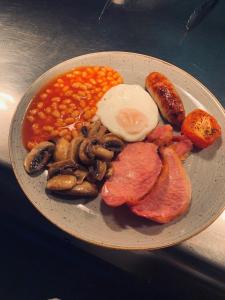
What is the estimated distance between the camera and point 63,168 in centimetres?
185

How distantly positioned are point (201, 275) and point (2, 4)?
2.44 m

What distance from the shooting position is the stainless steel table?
2.46 metres

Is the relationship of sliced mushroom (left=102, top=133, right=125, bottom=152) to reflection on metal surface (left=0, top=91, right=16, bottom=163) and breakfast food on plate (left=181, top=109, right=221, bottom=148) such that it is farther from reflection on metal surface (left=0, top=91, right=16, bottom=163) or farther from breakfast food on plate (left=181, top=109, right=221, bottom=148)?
reflection on metal surface (left=0, top=91, right=16, bottom=163)

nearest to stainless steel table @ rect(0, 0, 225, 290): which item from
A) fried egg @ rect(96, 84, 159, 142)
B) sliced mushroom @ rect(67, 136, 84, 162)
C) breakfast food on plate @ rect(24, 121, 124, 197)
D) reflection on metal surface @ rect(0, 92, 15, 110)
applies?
reflection on metal surface @ rect(0, 92, 15, 110)

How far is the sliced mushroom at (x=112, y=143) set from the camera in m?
1.94

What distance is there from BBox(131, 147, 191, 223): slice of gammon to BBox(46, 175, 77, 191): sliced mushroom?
30cm

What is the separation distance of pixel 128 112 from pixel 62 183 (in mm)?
602

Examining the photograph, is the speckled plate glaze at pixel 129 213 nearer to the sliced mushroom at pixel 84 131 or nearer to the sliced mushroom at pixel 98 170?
the sliced mushroom at pixel 98 170

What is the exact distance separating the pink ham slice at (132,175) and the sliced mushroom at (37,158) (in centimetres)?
33

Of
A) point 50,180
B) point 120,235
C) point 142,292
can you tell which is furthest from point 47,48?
point 142,292

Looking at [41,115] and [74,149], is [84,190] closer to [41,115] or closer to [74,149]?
[74,149]

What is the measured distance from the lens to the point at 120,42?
281 centimetres

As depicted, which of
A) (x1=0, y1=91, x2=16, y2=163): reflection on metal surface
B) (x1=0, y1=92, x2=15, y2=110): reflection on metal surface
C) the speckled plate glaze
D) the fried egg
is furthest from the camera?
(x1=0, y1=92, x2=15, y2=110): reflection on metal surface

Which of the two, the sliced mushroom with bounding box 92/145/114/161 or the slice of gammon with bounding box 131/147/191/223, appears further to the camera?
the sliced mushroom with bounding box 92/145/114/161
